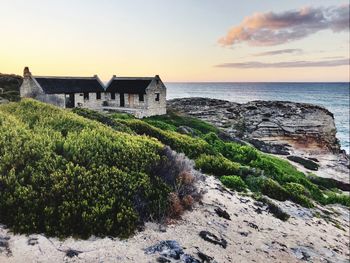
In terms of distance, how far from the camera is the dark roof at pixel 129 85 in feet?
148

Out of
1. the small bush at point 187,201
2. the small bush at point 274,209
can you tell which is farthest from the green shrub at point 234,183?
the small bush at point 187,201

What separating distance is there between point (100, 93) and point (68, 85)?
519 cm

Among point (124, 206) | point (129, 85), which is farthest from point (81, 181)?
point (129, 85)

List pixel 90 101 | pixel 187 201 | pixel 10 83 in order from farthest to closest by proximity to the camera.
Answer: pixel 10 83
pixel 90 101
pixel 187 201

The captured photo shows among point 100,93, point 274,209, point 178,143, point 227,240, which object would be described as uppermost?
point 100,93

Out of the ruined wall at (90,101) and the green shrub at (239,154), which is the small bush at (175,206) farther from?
the ruined wall at (90,101)

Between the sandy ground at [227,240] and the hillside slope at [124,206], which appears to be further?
the hillside slope at [124,206]

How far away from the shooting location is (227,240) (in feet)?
31.0

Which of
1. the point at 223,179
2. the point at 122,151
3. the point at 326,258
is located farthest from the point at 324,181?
the point at 122,151

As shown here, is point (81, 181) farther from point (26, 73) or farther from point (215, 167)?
point (26, 73)

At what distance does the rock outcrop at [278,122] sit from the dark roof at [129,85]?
14.0 meters

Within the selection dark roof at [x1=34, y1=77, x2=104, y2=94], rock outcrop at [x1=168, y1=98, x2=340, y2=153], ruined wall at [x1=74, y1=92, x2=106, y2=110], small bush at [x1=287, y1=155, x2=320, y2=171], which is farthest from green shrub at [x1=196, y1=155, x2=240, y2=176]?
ruined wall at [x1=74, y1=92, x2=106, y2=110]

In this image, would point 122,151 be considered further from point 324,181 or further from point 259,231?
point 324,181

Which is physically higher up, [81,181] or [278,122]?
[81,181]
